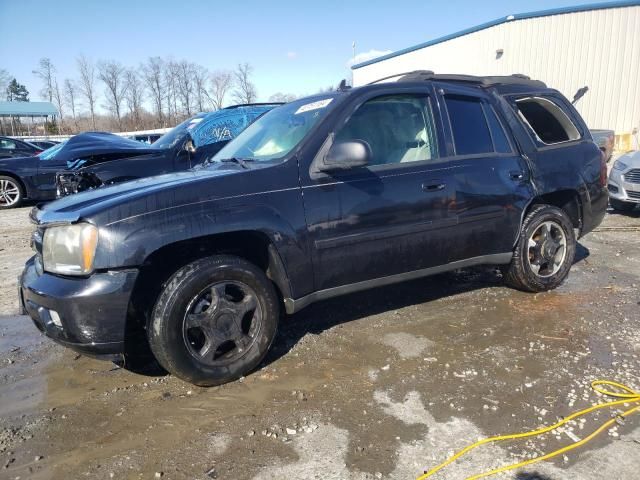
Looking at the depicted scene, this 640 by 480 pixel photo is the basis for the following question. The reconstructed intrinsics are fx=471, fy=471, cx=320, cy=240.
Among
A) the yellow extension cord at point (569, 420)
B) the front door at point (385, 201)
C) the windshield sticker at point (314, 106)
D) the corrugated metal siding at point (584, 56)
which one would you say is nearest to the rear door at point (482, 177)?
the front door at point (385, 201)

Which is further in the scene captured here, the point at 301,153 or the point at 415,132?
the point at 415,132

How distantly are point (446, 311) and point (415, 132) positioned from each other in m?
1.53

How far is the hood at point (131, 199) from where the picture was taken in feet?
8.55

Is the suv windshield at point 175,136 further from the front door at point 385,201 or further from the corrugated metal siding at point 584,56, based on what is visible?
the corrugated metal siding at point 584,56

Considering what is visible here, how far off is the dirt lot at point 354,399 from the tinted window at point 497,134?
1.35m

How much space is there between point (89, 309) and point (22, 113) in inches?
2491

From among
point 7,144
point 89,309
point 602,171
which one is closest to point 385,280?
point 89,309

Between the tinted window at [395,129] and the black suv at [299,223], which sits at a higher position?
the tinted window at [395,129]

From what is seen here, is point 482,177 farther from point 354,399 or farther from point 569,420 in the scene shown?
point 354,399

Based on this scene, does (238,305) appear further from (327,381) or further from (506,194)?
(506,194)

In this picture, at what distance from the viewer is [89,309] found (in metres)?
2.54

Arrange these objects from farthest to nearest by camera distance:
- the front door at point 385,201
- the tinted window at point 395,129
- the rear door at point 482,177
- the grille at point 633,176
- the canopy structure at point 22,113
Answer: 1. the canopy structure at point 22,113
2. the grille at point 633,176
3. the rear door at point 482,177
4. the tinted window at point 395,129
5. the front door at point 385,201

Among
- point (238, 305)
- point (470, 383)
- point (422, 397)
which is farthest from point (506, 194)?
point (238, 305)

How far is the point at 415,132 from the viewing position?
362cm
